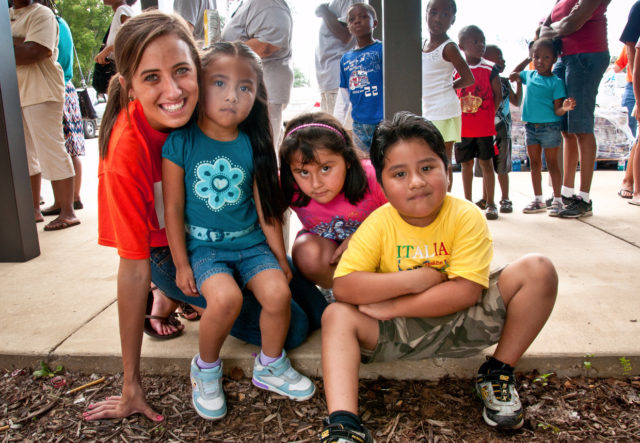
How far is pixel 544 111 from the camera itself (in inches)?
173

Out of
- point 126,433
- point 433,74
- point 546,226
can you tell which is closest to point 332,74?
point 433,74

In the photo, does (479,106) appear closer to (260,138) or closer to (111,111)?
(260,138)

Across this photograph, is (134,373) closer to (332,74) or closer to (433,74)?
(433,74)

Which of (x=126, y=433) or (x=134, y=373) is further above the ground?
(x=134, y=373)

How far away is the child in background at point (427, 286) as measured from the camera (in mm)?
1700

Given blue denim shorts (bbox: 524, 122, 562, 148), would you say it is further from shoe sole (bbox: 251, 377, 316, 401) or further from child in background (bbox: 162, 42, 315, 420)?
shoe sole (bbox: 251, 377, 316, 401)

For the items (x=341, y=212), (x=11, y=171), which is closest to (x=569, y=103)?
(x=341, y=212)

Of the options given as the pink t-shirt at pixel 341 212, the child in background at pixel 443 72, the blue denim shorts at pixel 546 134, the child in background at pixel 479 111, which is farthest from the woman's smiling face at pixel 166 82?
the blue denim shorts at pixel 546 134

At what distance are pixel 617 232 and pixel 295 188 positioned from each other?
2684mm

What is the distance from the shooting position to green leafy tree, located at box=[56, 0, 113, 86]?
30.8m

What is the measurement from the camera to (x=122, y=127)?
1.83 m

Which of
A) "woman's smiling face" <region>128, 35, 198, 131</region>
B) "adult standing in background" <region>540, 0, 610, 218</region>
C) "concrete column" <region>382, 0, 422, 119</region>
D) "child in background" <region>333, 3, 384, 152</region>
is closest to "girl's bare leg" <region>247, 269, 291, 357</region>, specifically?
"woman's smiling face" <region>128, 35, 198, 131</region>

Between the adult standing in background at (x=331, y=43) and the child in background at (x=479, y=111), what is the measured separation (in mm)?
1094

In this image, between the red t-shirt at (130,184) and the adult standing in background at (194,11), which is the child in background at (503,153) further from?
the red t-shirt at (130,184)
